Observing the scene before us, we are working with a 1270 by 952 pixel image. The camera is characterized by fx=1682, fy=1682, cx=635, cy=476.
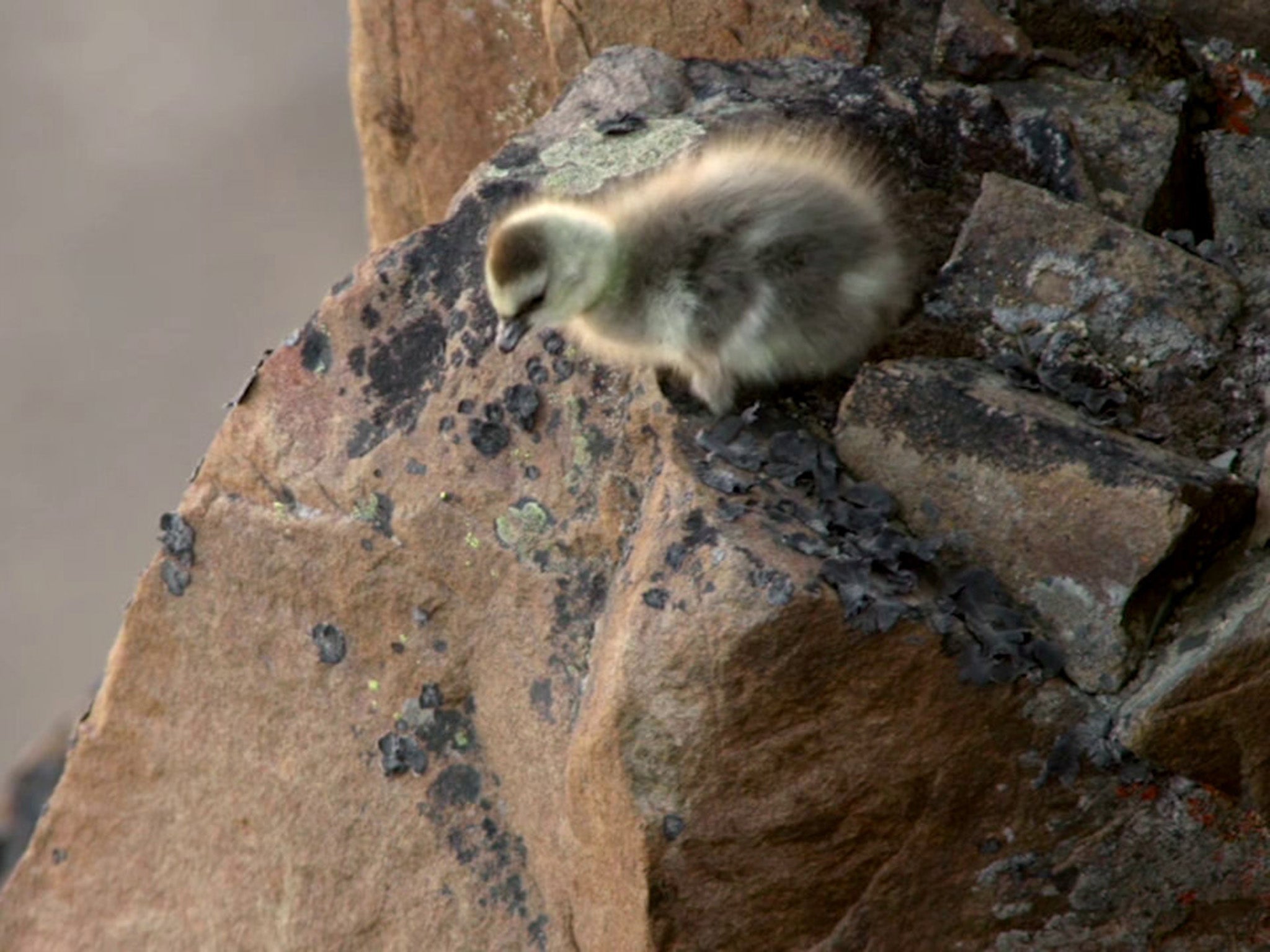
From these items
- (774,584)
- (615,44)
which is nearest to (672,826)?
(774,584)

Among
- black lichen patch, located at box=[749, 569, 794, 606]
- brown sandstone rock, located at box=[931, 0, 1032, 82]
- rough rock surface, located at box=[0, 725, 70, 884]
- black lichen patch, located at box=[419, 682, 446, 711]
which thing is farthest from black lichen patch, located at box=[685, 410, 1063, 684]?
rough rock surface, located at box=[0, 725, 70, 884]

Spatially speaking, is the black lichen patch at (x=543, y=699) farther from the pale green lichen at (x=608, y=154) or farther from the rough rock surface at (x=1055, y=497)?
the pale green lichen at (x=608, y=154)

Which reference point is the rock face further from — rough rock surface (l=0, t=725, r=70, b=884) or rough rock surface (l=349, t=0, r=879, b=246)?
rough rock surface (l=0, t=725, r=70, b=884)

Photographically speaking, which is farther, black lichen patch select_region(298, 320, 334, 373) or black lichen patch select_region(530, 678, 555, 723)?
black lichen patch select_region(298, 320, 334, 373)

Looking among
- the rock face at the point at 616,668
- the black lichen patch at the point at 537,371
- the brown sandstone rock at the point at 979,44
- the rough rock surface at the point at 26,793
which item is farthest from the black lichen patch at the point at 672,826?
the rough rock surface at the point at 26,793

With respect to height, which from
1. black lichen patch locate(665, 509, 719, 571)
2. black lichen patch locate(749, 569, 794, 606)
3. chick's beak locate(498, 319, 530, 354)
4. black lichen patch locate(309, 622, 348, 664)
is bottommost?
black lichen patch locate(309, 622, 348, 664)

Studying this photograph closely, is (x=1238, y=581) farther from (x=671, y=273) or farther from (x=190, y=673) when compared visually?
(x=190, y=673)

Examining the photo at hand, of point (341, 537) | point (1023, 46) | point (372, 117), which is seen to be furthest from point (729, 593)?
point (372, 117)
